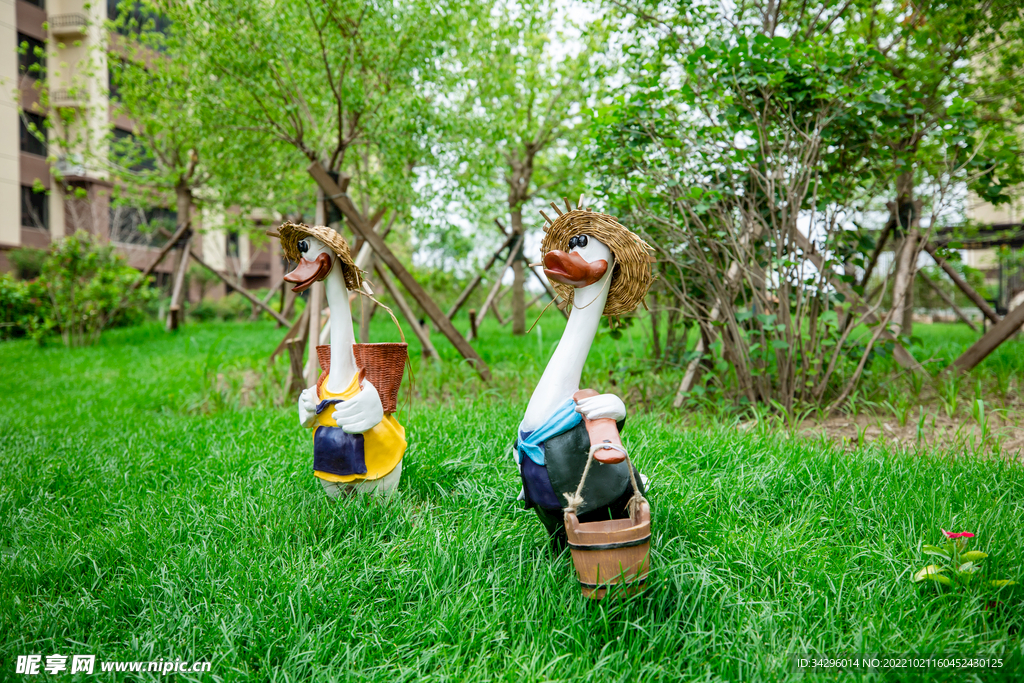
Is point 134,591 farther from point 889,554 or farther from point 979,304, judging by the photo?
point 979,304

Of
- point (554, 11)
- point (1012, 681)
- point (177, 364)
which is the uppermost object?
point (554, 11)

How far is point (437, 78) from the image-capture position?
619cm

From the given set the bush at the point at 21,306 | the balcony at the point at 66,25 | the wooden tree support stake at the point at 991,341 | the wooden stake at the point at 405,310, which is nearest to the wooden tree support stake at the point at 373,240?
the wooden stake at the point at 405,310

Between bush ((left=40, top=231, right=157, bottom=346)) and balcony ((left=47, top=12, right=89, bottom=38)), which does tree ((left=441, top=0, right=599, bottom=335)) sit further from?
balcony ((left=47, top=12, right=89, bottom=38))

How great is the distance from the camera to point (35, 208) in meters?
17.4

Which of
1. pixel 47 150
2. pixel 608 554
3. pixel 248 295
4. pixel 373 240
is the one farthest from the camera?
pixel 47 150

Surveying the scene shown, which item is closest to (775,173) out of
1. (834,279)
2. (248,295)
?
(834,279)

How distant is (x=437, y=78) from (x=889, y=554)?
5.87 meters

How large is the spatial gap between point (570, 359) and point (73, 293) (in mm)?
9143

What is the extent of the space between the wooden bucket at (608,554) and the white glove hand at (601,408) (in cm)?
29

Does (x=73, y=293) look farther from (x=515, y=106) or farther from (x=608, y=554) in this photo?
(x=608, y=554)

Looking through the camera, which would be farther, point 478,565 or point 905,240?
point 905,240

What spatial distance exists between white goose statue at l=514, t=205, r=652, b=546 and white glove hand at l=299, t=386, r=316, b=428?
3.30 feet

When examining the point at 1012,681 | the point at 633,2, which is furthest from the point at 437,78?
the point at 1012,681
